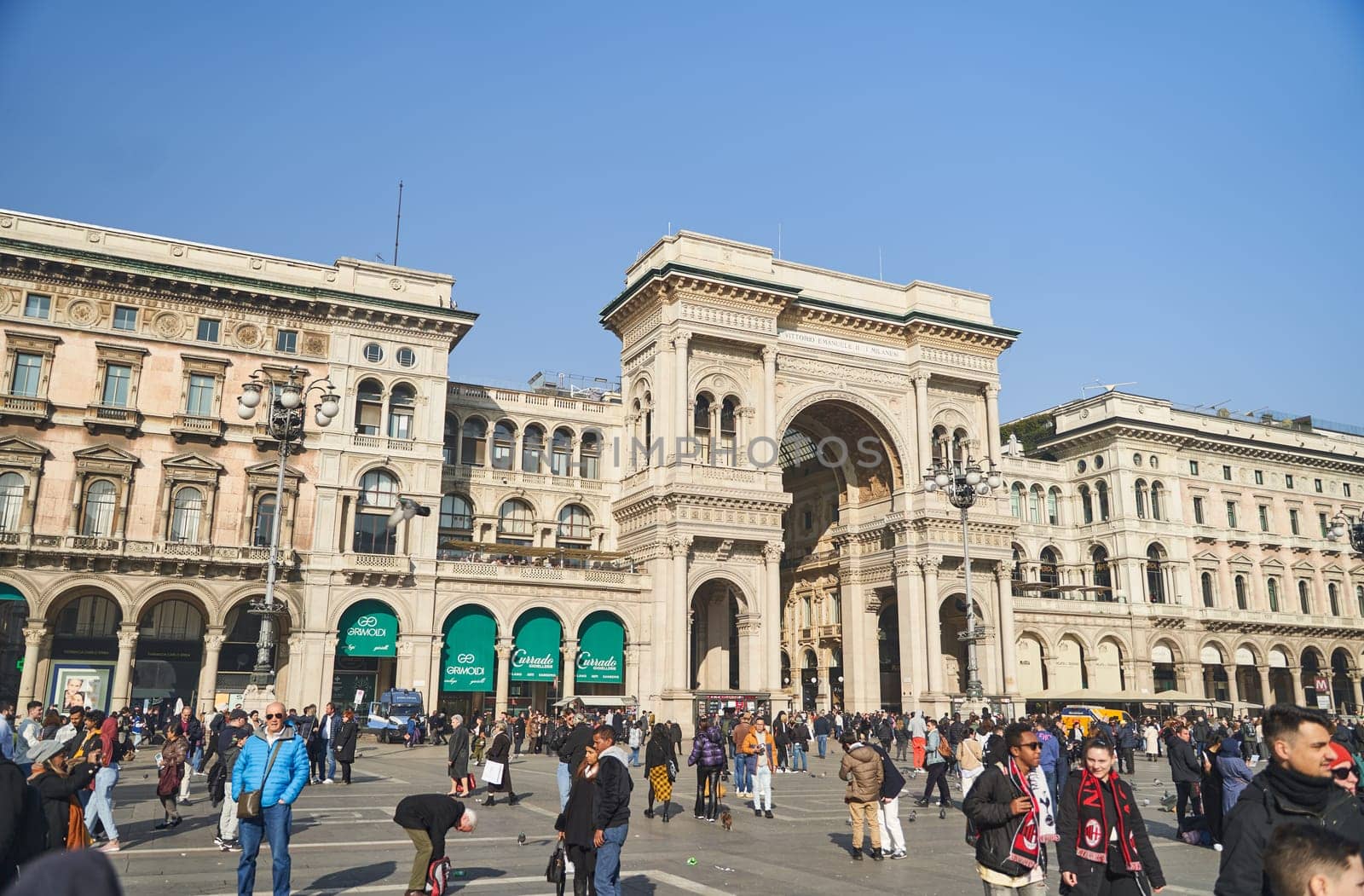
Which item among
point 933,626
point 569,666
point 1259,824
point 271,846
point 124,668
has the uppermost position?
point 933,626

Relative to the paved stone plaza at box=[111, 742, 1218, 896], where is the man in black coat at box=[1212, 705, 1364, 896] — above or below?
above

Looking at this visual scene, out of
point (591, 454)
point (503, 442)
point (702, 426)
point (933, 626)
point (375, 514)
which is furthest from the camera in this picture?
point (591, 454)

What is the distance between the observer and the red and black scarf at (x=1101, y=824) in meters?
6.98

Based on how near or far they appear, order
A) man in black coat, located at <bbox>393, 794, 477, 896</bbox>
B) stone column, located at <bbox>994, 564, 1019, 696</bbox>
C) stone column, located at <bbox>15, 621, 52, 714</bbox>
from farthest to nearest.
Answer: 1. stone column, located at <bbox>994, 564, 1019, 696</bbox>
2. stone column, located at <bbox>15, 621, 52, 714</bbox>
3. man in black coat, located at <bbox>393, 794, 477, 896</bbox>

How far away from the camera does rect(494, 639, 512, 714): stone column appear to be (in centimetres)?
4266

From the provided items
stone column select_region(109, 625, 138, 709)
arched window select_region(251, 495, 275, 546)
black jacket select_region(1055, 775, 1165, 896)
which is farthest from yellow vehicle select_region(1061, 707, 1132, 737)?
stone column select_region(109, 625, 138, 709)

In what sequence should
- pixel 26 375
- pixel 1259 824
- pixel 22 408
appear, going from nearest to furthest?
1. pixel 1259 824
2. pixel 22 408
3. pixel 26 375

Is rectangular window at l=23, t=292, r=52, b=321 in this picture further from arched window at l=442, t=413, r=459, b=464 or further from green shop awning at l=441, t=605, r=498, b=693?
green shop awning at l=441, t=605, r=498, b=693

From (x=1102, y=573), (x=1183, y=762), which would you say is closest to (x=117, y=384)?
(x=1183, y=762)

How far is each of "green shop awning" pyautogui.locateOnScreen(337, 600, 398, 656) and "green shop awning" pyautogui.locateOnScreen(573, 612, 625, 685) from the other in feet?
26.3

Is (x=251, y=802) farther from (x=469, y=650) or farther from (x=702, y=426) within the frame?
(x=702, y=426)

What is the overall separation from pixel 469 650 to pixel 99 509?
47.9 feet

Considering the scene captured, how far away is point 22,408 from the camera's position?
3719cm

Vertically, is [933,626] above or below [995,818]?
above
